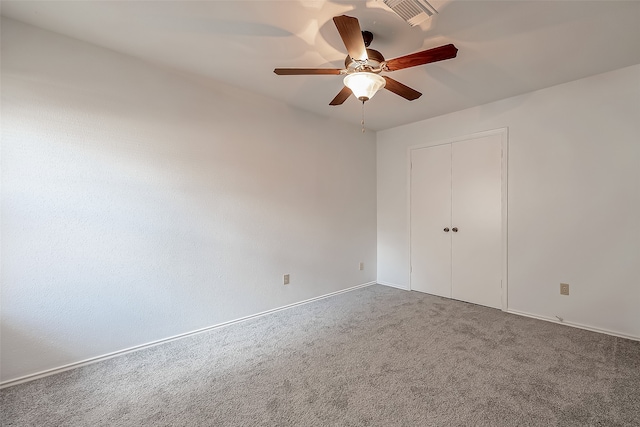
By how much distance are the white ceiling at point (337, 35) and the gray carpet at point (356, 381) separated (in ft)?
7.76

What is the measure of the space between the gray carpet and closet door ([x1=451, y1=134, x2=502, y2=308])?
65 cm

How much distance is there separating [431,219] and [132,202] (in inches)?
133

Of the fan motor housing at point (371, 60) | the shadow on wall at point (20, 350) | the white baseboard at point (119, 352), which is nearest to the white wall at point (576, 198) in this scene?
the fan motor housing at point (371, 60)

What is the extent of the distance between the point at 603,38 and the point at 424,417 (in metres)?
2.86

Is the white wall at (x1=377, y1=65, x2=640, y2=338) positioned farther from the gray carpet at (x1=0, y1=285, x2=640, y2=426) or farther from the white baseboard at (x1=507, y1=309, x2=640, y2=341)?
the gray carpet at (x1=0, y1=285, x2=640, y2=426)

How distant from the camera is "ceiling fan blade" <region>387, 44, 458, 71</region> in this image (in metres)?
1.53

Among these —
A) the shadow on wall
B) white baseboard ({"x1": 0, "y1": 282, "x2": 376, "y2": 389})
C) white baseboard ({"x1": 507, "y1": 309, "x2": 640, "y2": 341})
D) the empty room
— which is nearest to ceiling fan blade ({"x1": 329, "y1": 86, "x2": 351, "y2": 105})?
the empty room

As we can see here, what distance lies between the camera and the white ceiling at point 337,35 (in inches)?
67.4

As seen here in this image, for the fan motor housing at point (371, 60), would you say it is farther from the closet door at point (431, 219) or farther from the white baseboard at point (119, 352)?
the white baseboard at point (119, 352)

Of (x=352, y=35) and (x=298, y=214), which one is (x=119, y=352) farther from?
(x=352, y=35)

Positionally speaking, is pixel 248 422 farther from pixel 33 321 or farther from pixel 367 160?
pixel 367 160

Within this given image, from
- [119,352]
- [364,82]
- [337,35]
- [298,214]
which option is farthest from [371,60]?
[119,352]

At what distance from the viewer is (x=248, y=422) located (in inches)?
59.3

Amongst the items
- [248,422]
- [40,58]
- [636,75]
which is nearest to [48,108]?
[40,58]
